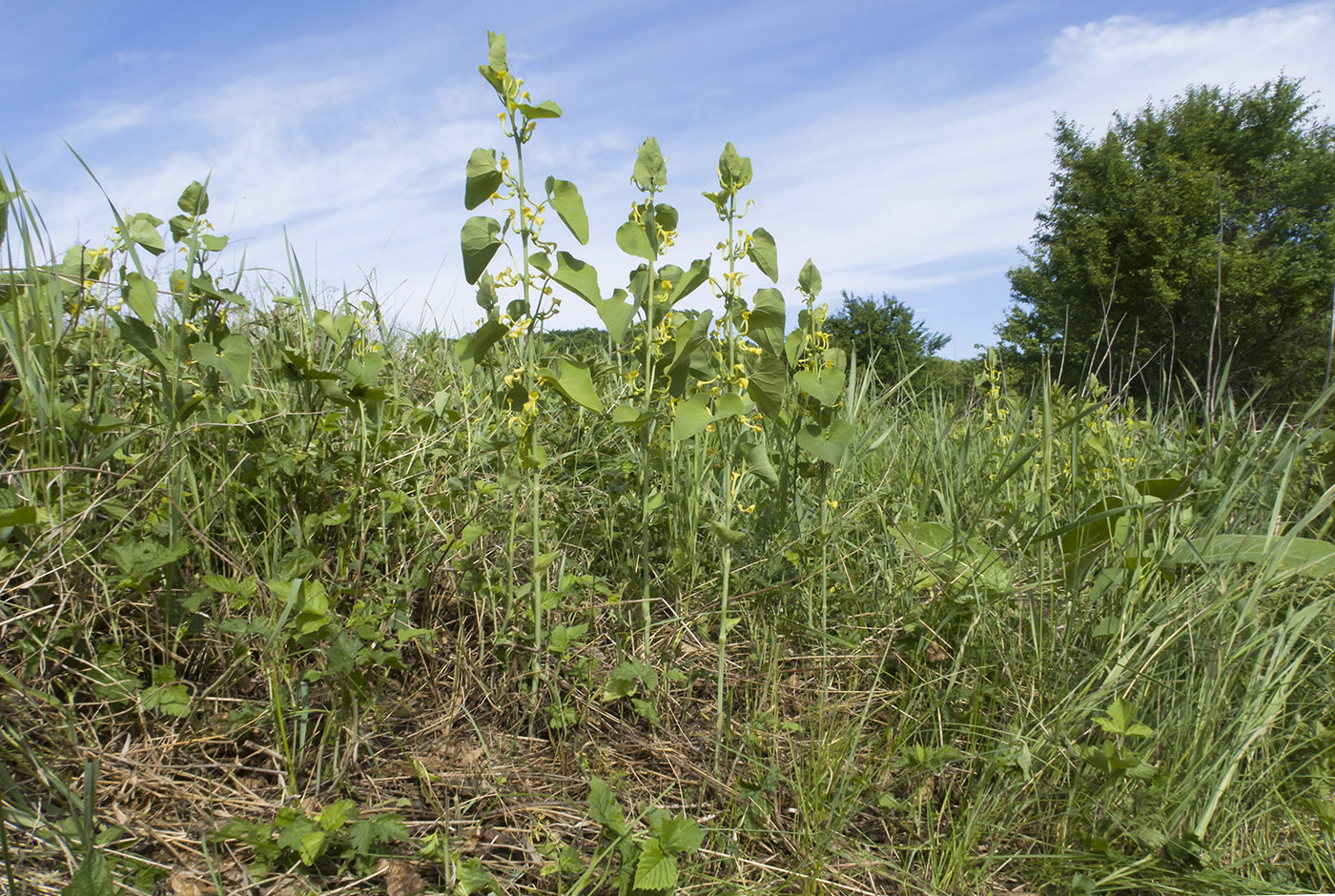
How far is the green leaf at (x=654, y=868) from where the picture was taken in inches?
47.4

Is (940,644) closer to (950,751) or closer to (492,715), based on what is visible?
(950,751)

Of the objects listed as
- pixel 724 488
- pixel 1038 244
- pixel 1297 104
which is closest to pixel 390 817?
pixel 724 488

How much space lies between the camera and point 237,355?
173cm

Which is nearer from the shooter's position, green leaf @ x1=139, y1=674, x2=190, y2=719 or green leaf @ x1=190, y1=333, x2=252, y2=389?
green leaf @ x1=139, y1=674, x2=190, y2=719

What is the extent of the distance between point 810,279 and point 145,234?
1603 mm

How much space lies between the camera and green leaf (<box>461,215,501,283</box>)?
157 centimetres

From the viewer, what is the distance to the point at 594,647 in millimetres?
1882

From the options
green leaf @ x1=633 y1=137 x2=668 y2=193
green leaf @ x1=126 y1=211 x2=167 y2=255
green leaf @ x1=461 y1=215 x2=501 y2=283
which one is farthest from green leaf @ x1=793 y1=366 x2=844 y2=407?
green leaf @ x1=126 y1=211 x2=167 y2=255

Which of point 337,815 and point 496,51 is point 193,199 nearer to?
point 496,51

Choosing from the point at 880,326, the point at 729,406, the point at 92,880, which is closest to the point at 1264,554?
the point at 729,406

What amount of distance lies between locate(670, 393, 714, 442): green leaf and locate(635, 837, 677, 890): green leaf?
73 centimetres

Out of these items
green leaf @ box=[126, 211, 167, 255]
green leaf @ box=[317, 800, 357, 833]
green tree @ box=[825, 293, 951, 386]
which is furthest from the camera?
green tree @ box=[825, 293, 951, 386]

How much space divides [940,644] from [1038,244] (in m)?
27.1

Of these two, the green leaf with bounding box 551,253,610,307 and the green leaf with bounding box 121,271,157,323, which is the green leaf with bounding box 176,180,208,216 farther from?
the green leaf with bounding box 551,253,610,307
